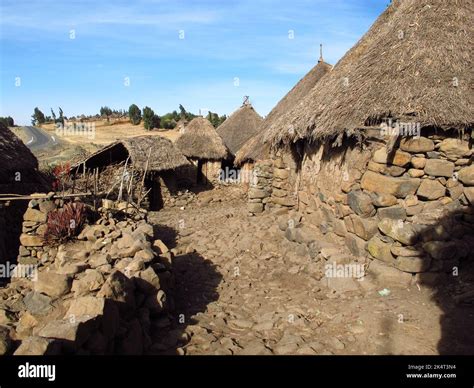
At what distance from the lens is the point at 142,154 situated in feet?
45.8

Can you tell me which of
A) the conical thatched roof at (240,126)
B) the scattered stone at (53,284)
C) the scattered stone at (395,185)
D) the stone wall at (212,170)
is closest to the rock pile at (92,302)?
the scattered stone at (53,284)

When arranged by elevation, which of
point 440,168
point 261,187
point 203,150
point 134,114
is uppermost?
point 134,114

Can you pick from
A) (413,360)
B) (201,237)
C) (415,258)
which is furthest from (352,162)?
(201,237)

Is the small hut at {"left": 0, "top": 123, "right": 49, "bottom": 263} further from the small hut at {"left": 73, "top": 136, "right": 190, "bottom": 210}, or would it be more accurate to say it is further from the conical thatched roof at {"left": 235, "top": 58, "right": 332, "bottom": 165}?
the conical thatched roof at {"left": 235, "top": 58, "right": 332, "bottom": 165}

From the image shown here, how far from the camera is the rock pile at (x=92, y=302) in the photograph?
3.16 metres

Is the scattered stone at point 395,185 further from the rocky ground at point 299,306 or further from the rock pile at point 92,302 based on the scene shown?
the rock pile at point 92,302

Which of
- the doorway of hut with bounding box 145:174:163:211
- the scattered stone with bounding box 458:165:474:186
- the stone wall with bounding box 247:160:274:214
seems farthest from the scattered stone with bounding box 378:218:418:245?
the doorway of hut with bounding box 145:174:163:211

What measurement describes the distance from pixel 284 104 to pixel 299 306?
34.8ft

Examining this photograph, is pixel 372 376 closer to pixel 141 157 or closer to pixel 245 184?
pixel 141 157

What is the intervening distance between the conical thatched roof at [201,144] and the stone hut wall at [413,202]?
1059 cm

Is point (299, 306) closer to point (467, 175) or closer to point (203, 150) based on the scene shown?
point (467, 175)

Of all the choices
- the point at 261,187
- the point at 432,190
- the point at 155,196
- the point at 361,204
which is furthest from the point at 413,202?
the point at 155,196

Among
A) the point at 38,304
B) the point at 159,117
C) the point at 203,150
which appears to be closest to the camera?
the point at 38,304

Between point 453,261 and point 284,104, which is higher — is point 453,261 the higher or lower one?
the lower one
